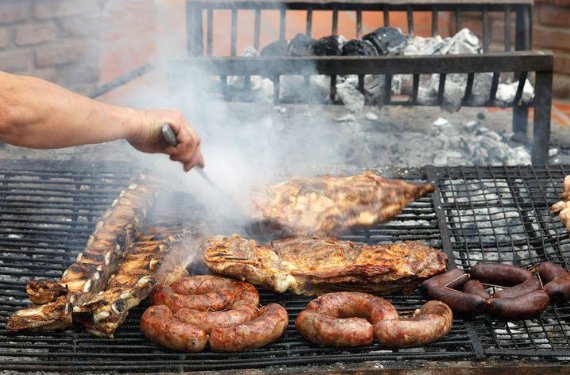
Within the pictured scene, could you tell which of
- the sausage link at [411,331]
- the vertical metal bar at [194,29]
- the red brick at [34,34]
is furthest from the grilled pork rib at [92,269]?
the red brick at [34,34]

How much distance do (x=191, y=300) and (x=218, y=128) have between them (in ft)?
12.6

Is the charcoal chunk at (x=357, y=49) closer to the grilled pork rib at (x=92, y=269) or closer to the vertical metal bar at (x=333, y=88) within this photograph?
the vertical metal bar at (x=333, y=88)

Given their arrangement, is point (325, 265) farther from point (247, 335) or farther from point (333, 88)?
point (333, 88)

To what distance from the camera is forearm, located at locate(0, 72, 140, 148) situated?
3.32 m

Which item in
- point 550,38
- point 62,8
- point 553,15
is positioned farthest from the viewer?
point 550,38

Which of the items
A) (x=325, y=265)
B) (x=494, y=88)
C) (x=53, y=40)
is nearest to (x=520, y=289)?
(x=325, y=265)

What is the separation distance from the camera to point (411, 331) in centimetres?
A: 346

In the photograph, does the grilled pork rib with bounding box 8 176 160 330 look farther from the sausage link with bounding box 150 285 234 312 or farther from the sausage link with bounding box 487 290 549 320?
the sausage link with bounding box 487 290 549 320

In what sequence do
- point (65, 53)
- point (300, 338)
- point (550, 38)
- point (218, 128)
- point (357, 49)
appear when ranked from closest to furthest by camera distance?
point (300, 338) → point (357, 49) → point (218, 128) → point (65, 53) → point (550, 38)

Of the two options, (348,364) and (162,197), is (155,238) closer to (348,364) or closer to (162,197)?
(162,197)

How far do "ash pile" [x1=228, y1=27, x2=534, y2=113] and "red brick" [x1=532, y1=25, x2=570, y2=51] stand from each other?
2590mm

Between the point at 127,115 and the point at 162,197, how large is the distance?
4.05 feet

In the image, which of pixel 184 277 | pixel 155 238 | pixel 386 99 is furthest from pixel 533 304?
pixel 386 99

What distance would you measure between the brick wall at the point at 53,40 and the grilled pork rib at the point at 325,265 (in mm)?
5403
